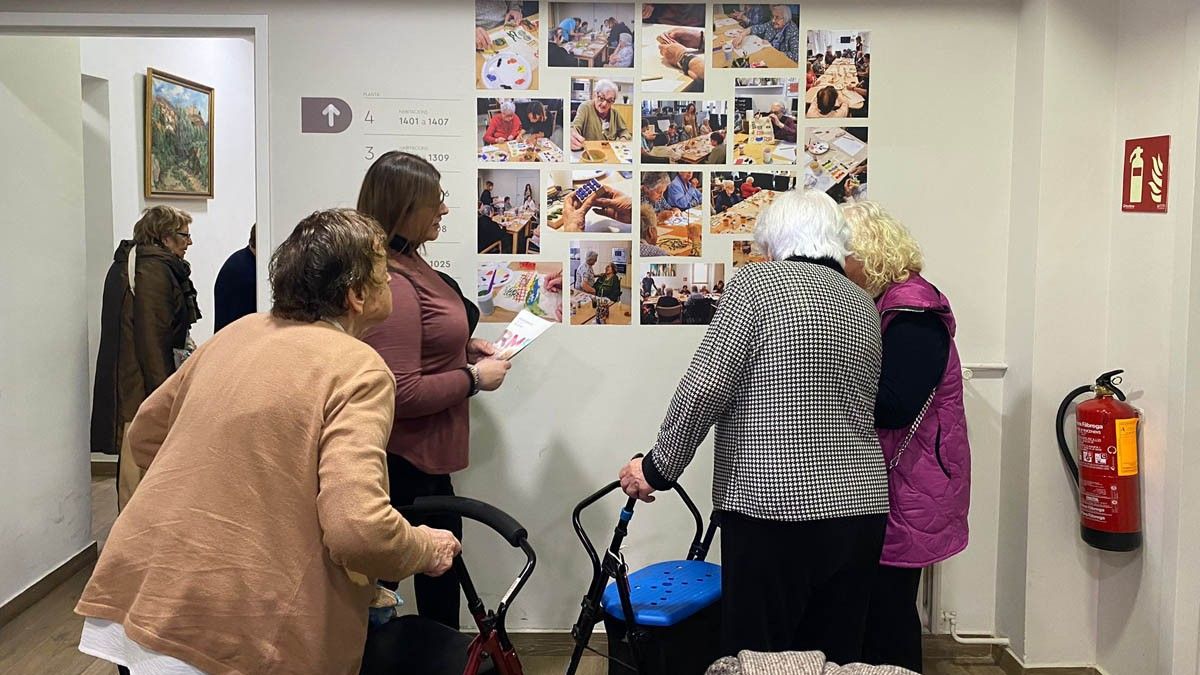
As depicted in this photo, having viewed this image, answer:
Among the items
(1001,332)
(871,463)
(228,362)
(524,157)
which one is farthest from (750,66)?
(228,362)

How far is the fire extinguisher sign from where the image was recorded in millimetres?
2912

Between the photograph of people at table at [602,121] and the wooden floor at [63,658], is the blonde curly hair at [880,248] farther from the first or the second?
the wooden floor at [63,658]

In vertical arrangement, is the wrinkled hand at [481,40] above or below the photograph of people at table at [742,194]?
above

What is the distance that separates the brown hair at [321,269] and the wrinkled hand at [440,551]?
0.42 m

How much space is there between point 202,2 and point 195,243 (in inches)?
128

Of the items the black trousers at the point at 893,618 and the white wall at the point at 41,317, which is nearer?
the black trousers at the point at 893,618

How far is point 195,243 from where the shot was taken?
245 inches

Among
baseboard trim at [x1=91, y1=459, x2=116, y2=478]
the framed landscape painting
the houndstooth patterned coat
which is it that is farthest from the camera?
baseboard trim at [x1=91, y1=459, x2=116, y2=478]

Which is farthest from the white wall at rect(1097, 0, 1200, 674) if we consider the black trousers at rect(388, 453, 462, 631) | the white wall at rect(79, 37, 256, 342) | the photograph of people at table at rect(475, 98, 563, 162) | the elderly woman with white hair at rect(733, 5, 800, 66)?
the white wall at rect(79, 37, 256, 342)

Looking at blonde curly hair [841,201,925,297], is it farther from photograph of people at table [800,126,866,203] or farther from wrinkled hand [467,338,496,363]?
wrinkled hand [467,338,496,363]

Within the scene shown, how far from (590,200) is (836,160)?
76 centimetres

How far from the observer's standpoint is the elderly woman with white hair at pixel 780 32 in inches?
128

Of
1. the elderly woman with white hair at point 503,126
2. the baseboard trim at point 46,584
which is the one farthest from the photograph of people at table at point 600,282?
the baseboard trim at point 46,584

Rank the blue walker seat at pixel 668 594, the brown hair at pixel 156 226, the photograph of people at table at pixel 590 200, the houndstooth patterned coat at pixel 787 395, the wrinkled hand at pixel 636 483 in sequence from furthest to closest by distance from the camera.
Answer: the brown hair at pixel 156 226
the photograph of people at table at pixel 590 200
the blue walker seat at pixel 668 594
the wrinkled hand at pixel 636 483
the houndstooth patterned coat at pixel 787 395
